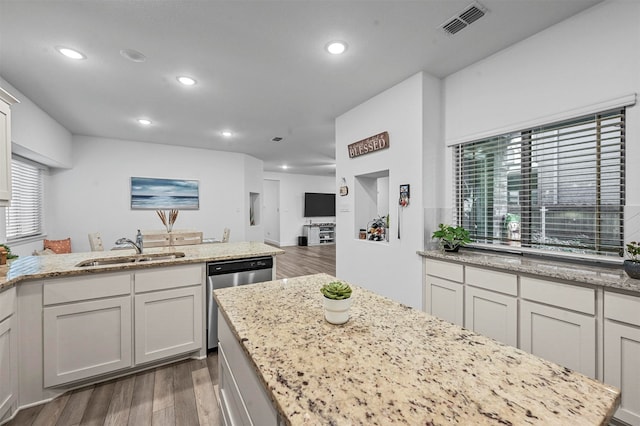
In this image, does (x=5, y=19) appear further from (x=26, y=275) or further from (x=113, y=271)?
(x=113, y=271)

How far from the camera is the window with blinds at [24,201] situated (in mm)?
3609

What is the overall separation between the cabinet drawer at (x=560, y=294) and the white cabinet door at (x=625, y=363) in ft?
0.41

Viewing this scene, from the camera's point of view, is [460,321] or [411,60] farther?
[411,60]

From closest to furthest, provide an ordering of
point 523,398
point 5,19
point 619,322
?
point 523,398 < point 619,322 < point 5,19

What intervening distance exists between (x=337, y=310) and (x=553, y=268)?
→ 5.76 feet

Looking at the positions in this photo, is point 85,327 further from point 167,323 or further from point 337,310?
point 337,310

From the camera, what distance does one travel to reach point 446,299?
Answer: 2482 mm

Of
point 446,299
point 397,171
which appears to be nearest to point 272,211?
point 397,171

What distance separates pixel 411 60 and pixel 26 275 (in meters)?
3.36

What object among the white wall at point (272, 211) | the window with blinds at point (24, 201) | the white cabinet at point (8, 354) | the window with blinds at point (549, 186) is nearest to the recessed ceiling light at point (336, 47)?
the window with blinds at point (549, 186)

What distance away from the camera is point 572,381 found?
721mm

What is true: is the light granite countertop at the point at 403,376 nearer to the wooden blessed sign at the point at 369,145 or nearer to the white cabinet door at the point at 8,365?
the white cabinet door at the point at 8,365

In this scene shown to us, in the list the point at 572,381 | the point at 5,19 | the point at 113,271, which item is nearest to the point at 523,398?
the point at 572,381

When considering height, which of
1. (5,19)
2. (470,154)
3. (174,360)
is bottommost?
(174,360)
